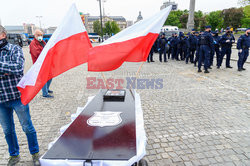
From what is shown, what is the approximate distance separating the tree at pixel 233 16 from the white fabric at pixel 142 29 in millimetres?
62677

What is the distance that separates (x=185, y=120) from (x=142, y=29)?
97.7 inches

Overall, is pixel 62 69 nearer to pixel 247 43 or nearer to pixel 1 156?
pixel 1 156

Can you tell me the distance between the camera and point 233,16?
5247cm

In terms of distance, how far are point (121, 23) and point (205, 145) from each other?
516ft

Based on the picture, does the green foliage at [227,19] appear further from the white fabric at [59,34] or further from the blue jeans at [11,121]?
the blue jeans at [11,121]

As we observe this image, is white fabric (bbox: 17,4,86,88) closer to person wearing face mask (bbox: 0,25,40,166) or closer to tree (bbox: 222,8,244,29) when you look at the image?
person wearing face mask (bbox: 0,25,40,166)

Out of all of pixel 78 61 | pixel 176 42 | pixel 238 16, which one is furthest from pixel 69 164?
pixel 238 16

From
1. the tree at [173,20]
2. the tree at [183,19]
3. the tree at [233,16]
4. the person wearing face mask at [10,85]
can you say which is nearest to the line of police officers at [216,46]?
the person wearing face mask at [10,85]

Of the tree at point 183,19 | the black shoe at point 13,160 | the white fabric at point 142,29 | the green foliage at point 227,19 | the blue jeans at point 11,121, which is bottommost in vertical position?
the black shoe at point 13,160

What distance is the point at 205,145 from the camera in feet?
10.5

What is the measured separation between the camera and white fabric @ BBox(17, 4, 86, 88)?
2354 millimetres

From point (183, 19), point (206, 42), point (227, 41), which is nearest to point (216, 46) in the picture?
point (227, 41)

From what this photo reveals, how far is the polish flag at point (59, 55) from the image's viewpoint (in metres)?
2.34

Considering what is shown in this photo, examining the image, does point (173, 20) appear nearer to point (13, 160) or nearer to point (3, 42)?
point (3, 42)
